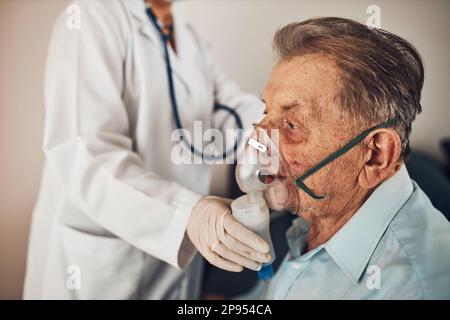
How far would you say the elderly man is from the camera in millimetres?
652

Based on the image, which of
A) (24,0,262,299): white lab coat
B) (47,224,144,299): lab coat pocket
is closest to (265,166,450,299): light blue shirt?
(24,0,262,299): white lab coat

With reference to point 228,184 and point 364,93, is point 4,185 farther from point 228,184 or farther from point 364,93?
point 364,93

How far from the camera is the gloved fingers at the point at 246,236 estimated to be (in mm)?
711

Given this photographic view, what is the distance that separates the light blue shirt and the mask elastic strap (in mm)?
114

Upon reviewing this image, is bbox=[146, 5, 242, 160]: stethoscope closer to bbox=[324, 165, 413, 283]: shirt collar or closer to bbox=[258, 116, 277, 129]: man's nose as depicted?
bbox=[258, 116, 277, 129]: man's nose

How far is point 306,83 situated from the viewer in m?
0.68

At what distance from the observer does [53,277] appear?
100cm

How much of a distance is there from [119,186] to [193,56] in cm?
40

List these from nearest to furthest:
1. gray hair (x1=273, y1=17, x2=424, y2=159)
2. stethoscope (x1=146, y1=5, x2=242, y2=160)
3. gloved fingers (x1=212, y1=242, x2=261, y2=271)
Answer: gray hair (x1=273, y1=17, x2=424, y2=159) → gloved fingers (x1=212, y1=242, x2=261, y2=271) → stethoscope (x1=146, y1=5, x2=242, y2=160)

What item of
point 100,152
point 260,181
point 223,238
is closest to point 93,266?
point 100,152

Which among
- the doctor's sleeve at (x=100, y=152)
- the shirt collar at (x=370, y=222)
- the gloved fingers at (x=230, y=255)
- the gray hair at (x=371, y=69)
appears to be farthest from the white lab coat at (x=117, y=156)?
the shirt collar at (x=370, y=222)

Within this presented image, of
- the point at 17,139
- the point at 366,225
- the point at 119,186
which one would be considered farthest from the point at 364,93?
the point at 17,139

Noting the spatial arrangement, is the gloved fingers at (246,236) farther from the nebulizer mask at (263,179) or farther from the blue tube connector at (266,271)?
the blue tube connector at (266,271)

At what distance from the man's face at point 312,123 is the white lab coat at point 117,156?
0.39ft
